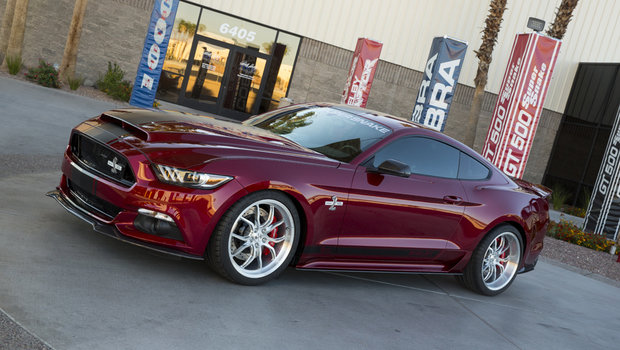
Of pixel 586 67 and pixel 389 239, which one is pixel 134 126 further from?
pixel 586 67

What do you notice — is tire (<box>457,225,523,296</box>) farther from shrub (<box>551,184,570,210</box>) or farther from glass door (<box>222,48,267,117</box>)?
glass door (<box>222,48,267,117</box>)

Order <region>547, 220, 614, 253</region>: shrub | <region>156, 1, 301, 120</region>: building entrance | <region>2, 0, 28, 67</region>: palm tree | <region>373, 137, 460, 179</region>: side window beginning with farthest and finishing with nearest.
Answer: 1. <region>156, 1, 301, 120</region>: building entrance
2. <region>2, 0, 28, 67</region>: palm tree
3. <region>547, 220, 614, 253</region>: shrub
4. <region>373, 137, 460, 179</region>: side window

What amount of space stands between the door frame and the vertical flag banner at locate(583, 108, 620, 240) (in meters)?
11.8

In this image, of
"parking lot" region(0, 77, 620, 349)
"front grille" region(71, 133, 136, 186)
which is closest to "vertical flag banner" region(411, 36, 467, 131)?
"parking lot" region(0, 77, 620, 349)

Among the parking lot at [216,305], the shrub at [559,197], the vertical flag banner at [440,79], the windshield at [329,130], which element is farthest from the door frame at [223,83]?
the windshield at [329,130]

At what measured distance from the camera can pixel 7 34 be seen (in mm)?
17000

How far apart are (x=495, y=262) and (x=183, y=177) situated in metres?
3.57

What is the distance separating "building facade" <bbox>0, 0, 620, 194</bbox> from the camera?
21.2 m

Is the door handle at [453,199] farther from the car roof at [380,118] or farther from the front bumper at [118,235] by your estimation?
the front bumper at [118,235]

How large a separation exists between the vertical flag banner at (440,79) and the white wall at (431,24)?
293 inches

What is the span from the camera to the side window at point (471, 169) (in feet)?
20.4

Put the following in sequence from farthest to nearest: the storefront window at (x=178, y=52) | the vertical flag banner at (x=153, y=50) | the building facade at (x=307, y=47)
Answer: the storefront window at (x=178, y=52) → the building facade at (x=307, y=47) → the vertical flag banner at (x=153, y=50)

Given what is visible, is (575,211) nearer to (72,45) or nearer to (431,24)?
(431,24)

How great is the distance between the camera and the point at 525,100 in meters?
13.4
